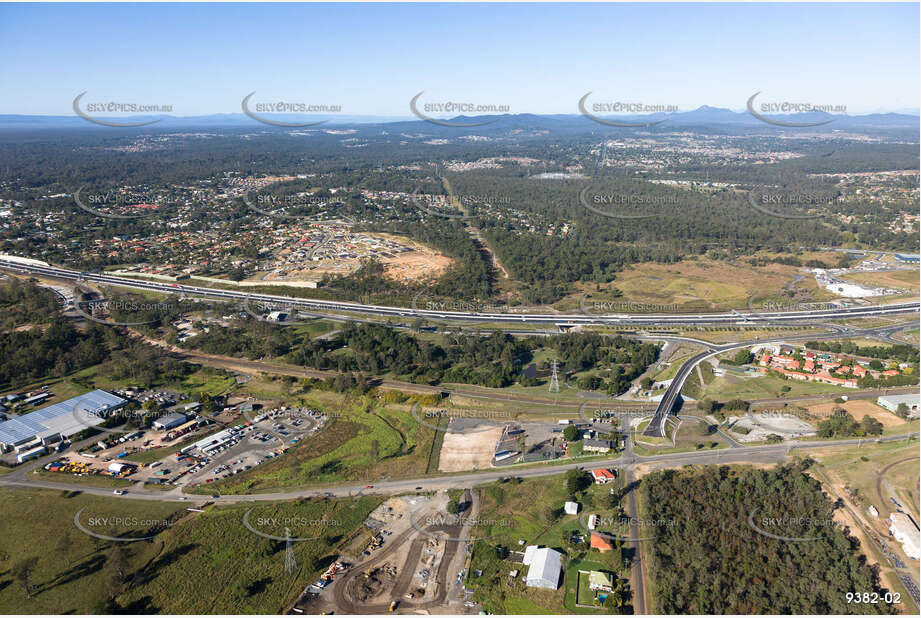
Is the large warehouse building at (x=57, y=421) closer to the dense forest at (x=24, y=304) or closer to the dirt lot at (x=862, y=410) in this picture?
the dense forest at (x=24, y=304)

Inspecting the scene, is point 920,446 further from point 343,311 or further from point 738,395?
point 343,311

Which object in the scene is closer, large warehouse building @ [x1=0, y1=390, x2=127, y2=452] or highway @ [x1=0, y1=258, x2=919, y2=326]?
large warehouse building @ [x1=0, y1=390, x2=127, y2=452]

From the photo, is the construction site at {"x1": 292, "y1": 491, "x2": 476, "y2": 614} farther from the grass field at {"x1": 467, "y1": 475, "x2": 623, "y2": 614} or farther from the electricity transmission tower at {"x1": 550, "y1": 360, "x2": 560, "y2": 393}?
the electricity transmission tower at {"x1": 550, "y1": 360, "x2": 560, "y2": 393}

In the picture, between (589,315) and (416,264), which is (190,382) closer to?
(416,264)

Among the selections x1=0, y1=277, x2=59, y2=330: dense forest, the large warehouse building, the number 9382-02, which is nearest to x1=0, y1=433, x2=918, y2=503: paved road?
the large warehouse building

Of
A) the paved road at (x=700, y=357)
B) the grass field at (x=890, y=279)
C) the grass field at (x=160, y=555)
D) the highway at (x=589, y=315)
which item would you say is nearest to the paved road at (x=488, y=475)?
the grass field at (x=160, y=555)
